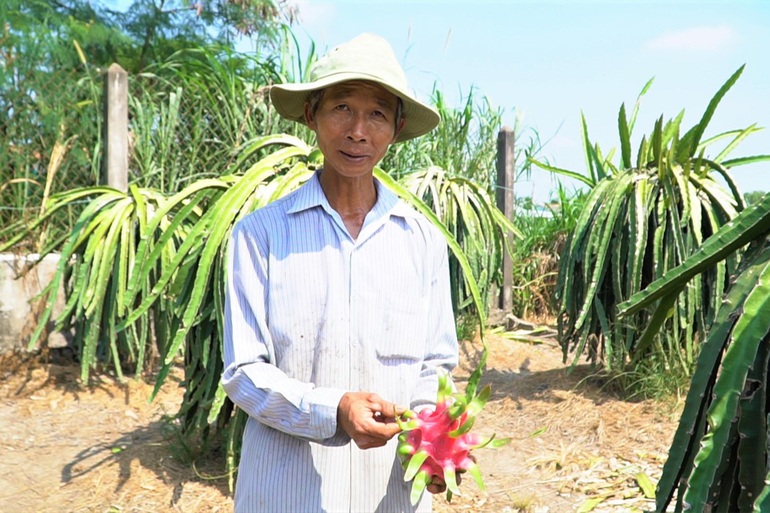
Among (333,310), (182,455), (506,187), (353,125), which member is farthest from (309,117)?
(506,187)

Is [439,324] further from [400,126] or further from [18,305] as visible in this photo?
[18,305]

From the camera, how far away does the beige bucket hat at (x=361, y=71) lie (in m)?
1.46

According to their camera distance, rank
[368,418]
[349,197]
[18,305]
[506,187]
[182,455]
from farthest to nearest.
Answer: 1. [506,187]
2. [18,305]
3. [182,455]
4. [349,197]
5. [368,418]

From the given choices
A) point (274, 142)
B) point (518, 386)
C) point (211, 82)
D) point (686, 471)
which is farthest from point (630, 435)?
point (211, 82)

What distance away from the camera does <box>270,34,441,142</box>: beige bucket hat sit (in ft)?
4.79

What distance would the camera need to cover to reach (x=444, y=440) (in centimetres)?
137

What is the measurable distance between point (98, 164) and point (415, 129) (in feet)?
13.3

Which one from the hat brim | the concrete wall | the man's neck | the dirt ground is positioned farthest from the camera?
the concrete wall

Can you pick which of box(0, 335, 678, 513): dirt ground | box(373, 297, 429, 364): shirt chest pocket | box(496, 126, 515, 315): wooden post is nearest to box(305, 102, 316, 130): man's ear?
box(373, 297, 429, 364): shirt chest pocket

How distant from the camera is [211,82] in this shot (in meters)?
6.08

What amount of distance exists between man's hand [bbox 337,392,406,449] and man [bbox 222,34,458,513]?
7 cm

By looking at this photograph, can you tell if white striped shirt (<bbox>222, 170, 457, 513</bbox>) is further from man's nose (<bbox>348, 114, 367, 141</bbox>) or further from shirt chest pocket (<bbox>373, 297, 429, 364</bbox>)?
man's nose (<bbox>348, 114, 367, 141</bbox>)

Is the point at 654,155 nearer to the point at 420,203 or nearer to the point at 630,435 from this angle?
the point at 630,435

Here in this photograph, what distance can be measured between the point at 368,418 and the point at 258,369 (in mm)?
227
